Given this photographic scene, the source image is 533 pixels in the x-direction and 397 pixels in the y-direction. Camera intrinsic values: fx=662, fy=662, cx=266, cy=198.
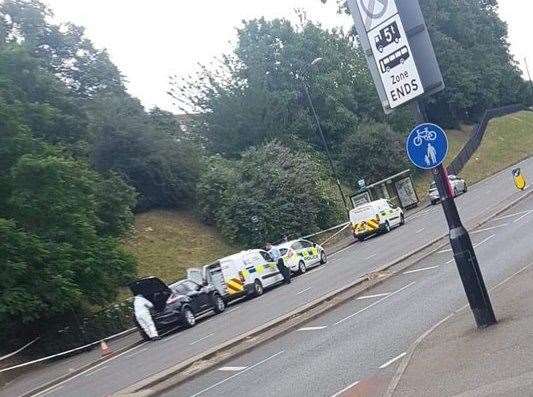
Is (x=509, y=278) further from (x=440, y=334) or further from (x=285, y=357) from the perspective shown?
(x=285, y=357)

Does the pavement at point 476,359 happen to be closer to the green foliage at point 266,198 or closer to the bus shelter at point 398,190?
the green foliage at point 266,198

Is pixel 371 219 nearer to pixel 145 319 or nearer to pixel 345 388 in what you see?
pixel 145 319

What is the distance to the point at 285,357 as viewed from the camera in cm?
1077

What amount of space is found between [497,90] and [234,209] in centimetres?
5176

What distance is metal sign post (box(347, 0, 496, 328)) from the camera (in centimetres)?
862

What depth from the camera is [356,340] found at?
10625 millimetres

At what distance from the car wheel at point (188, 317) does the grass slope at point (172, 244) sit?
10.1 metres

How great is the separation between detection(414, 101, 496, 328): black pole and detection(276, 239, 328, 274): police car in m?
17.9

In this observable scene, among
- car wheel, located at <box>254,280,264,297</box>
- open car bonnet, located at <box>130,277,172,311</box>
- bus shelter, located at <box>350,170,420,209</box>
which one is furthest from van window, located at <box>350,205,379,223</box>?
open car bonnet, located at <box>130,277,172,311</box>

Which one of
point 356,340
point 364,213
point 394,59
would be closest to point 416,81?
point 394,59

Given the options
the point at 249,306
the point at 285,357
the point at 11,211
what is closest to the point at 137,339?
the point at 249,306

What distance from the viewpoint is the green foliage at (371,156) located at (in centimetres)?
5000

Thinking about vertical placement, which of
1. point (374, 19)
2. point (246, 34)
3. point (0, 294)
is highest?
point (246, 34)

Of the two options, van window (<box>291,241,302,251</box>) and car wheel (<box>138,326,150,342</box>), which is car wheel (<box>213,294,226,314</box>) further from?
van window (<box>291,241,302,251</box>)
